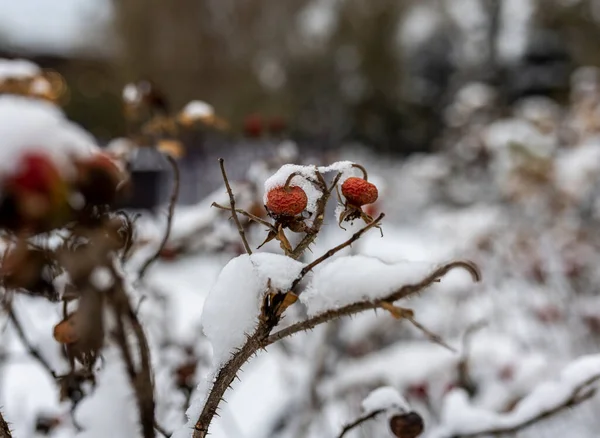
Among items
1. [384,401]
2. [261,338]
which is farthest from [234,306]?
[384,401]

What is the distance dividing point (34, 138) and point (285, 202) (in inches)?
9.9

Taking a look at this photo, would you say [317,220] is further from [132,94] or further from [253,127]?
[253,127]

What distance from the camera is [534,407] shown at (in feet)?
2.94

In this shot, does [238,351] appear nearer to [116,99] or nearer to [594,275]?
[594,275]

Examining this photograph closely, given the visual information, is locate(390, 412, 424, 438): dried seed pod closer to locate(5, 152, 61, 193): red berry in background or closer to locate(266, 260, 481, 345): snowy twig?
locate(266, 260, 481, 345): snowy twig

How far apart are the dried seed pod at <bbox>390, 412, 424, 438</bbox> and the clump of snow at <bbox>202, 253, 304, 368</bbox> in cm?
31

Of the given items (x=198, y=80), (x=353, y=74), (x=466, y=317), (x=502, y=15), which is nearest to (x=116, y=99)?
(x=198, y=80)

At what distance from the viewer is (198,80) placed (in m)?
11.5

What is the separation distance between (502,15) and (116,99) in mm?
8705

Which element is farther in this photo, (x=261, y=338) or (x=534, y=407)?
(x=534, y=407)

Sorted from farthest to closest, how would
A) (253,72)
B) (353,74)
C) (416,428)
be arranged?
(353,74) → (253,72) → (416,428)

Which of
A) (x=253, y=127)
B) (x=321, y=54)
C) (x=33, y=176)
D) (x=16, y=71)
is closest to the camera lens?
(x=33, y=176)

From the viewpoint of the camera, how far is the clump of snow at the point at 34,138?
344 millimetres

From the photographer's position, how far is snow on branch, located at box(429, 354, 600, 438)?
0.83 meters
